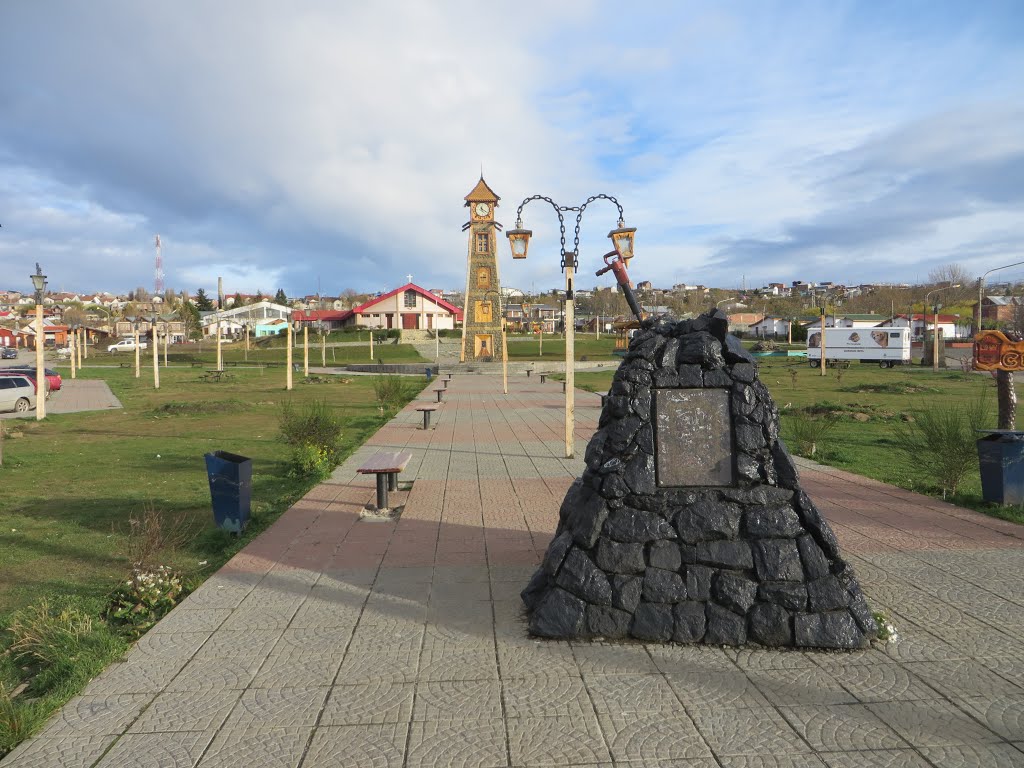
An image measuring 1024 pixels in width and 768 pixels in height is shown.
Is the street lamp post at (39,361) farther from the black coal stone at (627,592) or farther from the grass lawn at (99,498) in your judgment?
the black coal stone at (627,592)

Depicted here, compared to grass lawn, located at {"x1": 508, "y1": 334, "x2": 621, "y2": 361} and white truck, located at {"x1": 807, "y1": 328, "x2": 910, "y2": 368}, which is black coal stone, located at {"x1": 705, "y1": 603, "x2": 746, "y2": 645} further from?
grass lawn, located at {"x1": 508, "y1": 334, "x2": 621, "y2": 361}

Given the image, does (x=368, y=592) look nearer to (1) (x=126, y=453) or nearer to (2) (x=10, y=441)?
(1) (x=126, y=453)

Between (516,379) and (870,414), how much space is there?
63.9ft

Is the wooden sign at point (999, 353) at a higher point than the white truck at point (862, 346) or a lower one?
lower

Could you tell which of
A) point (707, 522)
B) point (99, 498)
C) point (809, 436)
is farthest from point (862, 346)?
point (707, 522)

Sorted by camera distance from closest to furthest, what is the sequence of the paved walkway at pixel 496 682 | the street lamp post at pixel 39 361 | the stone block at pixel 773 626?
the paved walkway at pixel 496 682
the stone block at pixel 773 626
the street lamp post at pixel 39 361

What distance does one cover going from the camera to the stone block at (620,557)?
4492 mm

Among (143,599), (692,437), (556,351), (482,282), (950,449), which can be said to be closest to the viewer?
(692,437)

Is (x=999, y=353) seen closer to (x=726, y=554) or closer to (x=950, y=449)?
(x=950, y=449)

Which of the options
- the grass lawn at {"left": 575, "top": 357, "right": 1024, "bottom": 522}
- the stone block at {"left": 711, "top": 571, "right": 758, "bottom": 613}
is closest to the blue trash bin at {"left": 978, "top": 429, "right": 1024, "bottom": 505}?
the grass lawn at {"left": 575, "top": 357, "right": 1024, "bottom": 522}

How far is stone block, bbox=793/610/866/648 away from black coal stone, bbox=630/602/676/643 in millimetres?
752

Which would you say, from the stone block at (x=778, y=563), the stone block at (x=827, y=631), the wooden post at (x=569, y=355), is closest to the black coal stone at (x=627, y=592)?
the stone block at (x=778, y=563)

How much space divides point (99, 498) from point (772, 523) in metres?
8.22

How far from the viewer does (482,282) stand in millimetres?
47438
